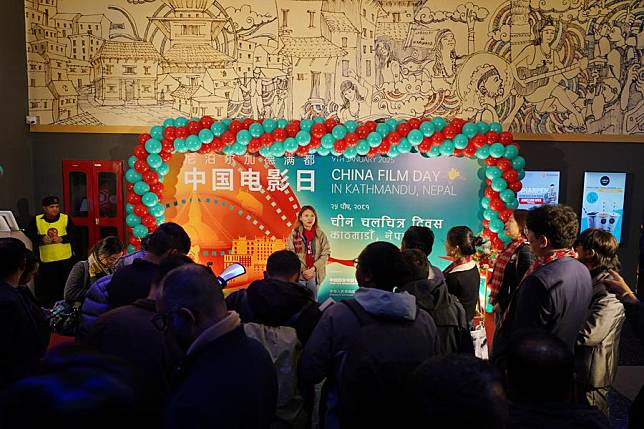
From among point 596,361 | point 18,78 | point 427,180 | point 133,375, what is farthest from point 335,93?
point 133,375

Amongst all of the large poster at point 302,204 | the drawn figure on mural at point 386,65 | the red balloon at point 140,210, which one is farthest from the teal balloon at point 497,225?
the red balloon at point 140,210

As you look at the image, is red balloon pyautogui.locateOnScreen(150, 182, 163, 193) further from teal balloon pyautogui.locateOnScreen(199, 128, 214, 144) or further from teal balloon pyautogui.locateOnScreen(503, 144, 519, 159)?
teal balloon pyautogui.locateOnScreen(503, 144, 519, 159)

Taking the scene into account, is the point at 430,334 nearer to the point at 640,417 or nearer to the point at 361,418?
the point at 361,418

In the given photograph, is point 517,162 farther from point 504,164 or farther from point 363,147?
point 363,147

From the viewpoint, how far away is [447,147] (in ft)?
23.7

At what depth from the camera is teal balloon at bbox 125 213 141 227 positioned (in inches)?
291

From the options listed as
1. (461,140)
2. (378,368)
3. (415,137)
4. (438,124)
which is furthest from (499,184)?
(378,368)

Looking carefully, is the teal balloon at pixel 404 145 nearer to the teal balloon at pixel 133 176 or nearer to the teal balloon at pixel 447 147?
the teal balloon at pixel 447 147

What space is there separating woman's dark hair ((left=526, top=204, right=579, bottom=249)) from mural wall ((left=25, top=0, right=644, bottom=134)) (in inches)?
218

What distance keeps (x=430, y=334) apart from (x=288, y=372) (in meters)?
0.69

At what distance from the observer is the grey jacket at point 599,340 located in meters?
3.19

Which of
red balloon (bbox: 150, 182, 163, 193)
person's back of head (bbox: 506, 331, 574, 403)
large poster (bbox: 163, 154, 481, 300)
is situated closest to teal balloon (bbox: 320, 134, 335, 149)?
large poster (bbox: 163, 154, 481, 300)

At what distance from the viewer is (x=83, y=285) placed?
447cm

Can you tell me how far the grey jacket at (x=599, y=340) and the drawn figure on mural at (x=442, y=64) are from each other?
18.2ft
